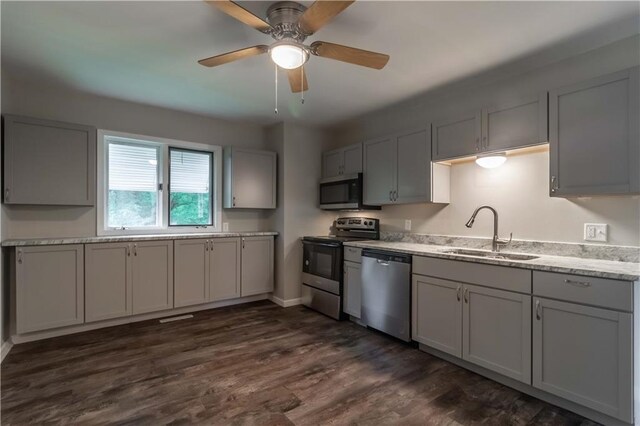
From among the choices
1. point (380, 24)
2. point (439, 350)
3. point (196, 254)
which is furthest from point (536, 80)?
point (196, 254)

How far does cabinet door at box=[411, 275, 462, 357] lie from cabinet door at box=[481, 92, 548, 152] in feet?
3.93

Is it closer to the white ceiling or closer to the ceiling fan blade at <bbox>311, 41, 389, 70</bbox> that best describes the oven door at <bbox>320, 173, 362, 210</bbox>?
the white ceiling

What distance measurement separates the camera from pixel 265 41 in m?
2.34

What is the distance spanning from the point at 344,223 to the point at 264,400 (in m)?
2.58

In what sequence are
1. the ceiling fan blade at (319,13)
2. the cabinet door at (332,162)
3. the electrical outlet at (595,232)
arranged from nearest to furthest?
1. the ceiling fan blade at (319,13)
2. the electrical outlet at (595,232)
3. the cabinet door at (332,162)

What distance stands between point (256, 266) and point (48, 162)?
2.44 m

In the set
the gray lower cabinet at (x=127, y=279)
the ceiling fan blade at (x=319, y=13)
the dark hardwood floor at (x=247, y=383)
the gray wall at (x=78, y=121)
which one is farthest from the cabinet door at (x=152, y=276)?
the ceiling fan blade at (x=319, y=13)

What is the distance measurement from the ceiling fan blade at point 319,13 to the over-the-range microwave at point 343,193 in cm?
225

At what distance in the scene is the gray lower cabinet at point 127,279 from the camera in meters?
3.18

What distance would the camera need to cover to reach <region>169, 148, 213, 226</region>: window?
403 centimetres

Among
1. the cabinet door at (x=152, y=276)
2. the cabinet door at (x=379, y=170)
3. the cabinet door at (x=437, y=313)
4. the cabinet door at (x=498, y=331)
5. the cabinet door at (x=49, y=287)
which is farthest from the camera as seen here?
the cabinet door at (x=379, y=170)

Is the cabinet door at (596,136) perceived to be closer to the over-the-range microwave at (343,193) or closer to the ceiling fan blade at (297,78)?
the ceiling fan blade at (297,78)

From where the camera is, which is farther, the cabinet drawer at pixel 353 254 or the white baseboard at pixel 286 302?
the white baseboard at pixel 286 302

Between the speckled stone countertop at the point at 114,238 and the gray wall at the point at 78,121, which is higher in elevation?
the gray wall at the point at 78,121
